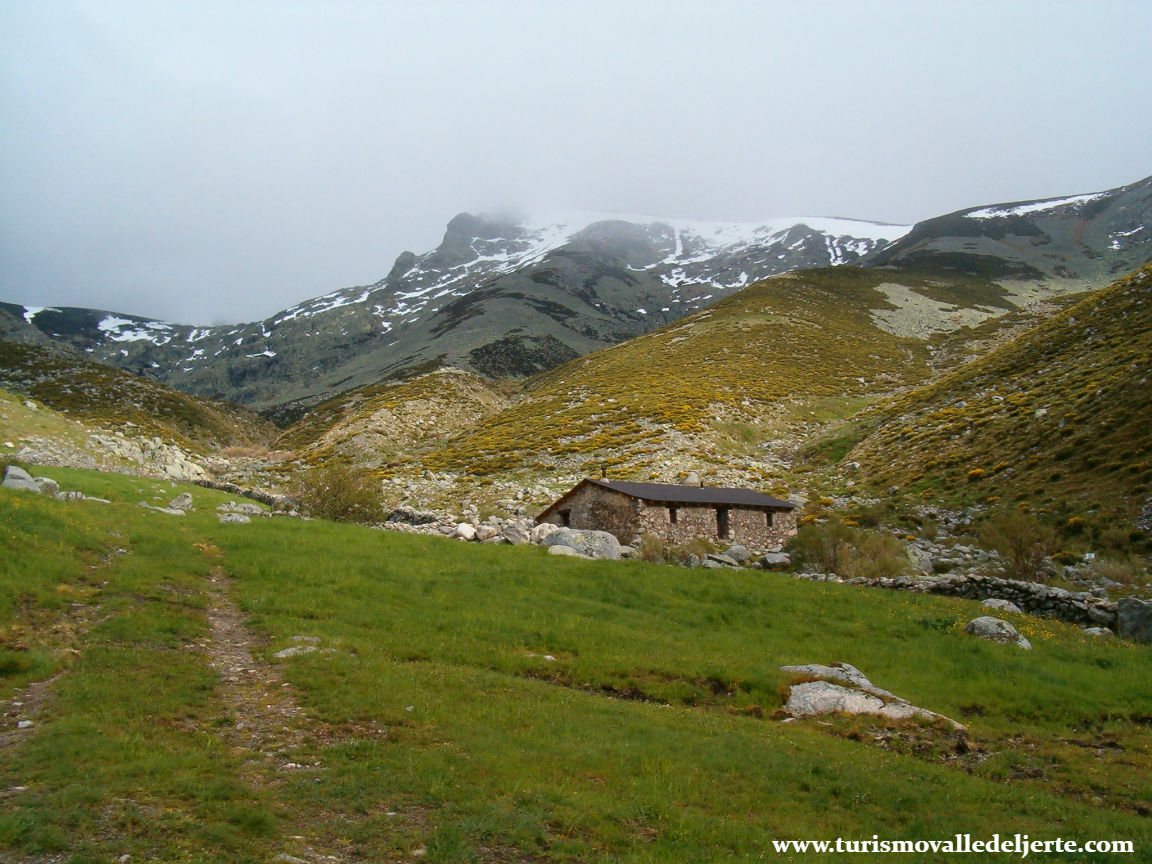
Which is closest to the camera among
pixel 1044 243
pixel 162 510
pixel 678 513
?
pixel 162 510

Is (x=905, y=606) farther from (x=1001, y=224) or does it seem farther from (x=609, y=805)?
(x=1001, y=224)

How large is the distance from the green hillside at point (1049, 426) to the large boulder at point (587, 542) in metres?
19.5

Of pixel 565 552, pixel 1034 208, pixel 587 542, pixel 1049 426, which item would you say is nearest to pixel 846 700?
pixel 565 552

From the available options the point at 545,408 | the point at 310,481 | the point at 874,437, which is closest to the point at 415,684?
the point at 310,481

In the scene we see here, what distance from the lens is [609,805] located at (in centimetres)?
848

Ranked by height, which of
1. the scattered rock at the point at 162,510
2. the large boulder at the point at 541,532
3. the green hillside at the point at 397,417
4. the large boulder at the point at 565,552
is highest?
the green hillside at the point at 397,417

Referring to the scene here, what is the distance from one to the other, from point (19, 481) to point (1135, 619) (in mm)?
36943

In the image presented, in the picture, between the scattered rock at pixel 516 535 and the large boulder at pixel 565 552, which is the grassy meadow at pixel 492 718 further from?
the scattered rock at pixel 516 535

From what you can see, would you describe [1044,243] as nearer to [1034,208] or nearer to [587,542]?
[1034,208]

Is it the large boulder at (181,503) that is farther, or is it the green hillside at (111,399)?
the green hillside at (111,399)

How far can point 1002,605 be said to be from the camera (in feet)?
76.1

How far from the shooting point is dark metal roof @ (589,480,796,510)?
34.8m

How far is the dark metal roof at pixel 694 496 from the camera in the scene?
34844 mm

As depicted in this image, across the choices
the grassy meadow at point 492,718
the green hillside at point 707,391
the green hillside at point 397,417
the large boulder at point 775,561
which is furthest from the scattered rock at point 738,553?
the green hillside at point 397,417
